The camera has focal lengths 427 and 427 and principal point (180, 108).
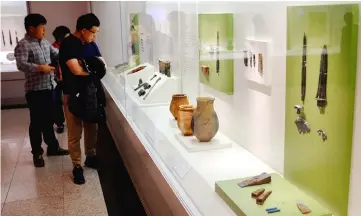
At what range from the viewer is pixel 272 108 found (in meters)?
1.97

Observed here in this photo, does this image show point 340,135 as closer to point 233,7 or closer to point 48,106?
point 233,7

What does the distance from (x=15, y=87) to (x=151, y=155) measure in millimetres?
6031

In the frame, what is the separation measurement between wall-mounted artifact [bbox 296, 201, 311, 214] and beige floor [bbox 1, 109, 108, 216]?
2.10 metres

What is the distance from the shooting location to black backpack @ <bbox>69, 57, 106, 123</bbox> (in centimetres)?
376

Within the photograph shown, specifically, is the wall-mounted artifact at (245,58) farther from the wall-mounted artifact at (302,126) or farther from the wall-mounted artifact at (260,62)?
the wall-mounted artifact at (302,126)

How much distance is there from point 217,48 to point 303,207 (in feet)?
3.88

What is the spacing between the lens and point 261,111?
2.08 m

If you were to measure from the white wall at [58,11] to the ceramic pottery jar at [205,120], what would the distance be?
6.36 m

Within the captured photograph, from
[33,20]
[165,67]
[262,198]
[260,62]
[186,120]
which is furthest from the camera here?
[33,20]

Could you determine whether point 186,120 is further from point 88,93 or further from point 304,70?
point 88,93

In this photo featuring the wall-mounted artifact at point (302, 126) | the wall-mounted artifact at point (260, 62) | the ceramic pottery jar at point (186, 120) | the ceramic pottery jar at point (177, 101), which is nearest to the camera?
the wall-mounted artifact at point (302, 126)

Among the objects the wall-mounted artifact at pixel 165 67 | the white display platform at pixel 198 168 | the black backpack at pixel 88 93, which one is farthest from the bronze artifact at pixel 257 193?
the black backpack at pixel 88 93

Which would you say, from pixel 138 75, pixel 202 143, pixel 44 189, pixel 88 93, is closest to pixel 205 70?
pixel 202 143

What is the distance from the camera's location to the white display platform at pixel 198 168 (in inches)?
73.3
